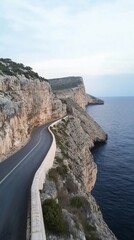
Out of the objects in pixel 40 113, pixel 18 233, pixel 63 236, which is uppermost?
pixel 40 113

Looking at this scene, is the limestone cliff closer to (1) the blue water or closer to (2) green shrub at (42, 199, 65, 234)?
(2) green shrub at (42, 199, 65, 234)

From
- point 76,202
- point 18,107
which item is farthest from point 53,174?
point 18,107

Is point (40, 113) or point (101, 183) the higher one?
point (40, 113)

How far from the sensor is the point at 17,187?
25.4 metres

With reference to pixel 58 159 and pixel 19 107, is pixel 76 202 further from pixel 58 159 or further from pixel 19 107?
pixel 19 107

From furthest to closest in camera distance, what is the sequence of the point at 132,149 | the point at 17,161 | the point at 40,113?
1. the point at 132,149
2. the point at 40,113
3. the point at 17,161

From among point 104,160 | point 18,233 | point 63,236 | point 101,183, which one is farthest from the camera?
point 104,160

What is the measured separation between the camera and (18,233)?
57.0 ft

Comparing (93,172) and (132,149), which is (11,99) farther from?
(132,149)

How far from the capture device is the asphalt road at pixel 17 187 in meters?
18.1

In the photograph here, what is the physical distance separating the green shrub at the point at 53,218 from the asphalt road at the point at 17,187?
1604 mm

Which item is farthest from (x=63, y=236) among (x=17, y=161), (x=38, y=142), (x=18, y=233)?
(x=38, y=142)

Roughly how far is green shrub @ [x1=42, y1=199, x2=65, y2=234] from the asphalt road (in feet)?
5.26

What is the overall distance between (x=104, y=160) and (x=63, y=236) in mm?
56332
